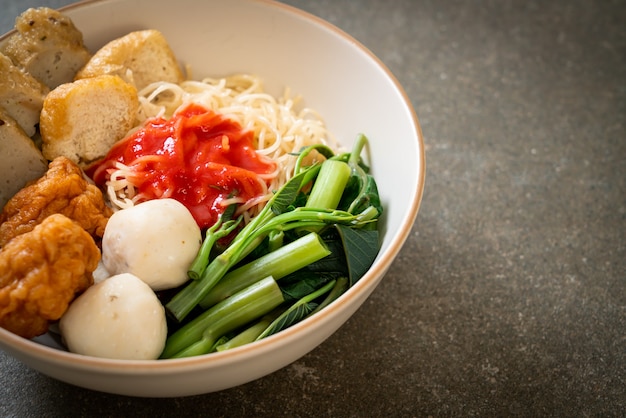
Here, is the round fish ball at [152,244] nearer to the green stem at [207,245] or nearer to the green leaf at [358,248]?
the green stem at [207,245]

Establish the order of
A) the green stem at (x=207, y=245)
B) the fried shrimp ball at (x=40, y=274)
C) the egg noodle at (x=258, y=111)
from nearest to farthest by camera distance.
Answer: the fried shrimp ball at (x=40, y=274) < the green stem at (x=207, y=245) < the egg noodle at (x=258, y=111)

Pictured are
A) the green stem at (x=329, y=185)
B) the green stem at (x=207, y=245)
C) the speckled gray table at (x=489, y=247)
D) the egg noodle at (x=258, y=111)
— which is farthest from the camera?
the egg noodle at (x=258, y=111)

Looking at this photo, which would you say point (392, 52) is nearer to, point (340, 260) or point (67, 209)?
point (340, 260)

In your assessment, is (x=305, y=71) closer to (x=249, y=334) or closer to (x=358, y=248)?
(x=358, y=248)

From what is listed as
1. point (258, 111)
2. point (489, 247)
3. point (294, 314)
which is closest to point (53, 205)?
point (294, 314)

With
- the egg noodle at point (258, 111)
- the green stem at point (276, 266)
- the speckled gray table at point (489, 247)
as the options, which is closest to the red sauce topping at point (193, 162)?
the egg noodle at point (258, 111)

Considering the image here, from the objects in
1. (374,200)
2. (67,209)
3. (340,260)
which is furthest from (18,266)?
(374,200)

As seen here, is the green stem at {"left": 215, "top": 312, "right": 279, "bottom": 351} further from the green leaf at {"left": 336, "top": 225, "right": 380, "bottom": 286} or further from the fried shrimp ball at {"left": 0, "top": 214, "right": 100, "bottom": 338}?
the fried shrimp ball at {"left": 0, "top": 214, "right": 100, "bottom": 338}
